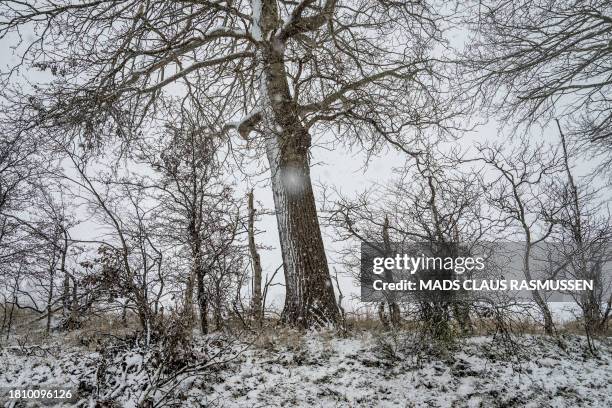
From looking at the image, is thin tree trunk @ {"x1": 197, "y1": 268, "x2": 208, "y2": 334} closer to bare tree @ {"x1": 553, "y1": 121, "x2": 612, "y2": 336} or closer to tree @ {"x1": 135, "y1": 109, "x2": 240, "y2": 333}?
tree @ {"x1": 135, "y1": 109, "x2": 240, "y2": 333}

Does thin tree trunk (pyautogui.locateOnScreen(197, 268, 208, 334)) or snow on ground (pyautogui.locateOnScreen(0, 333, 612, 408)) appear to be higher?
thin tree trunk (pyautogui.locateOnScreen(197, 268, 208, 334))

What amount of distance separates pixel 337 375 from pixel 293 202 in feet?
8.52

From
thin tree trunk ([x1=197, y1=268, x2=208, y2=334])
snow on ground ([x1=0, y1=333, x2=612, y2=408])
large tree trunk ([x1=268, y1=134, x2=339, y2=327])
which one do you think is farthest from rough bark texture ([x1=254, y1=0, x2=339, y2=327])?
thin tree trunk ([x1=197, y1=268, x2=208, y2=334])

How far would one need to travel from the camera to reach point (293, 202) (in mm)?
5281

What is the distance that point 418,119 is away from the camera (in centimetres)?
588

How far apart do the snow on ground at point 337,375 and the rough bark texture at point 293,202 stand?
2.45 feet

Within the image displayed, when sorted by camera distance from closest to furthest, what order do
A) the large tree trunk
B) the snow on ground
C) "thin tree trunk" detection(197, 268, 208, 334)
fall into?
the snow on ground
"thin tree trunk" detection(197, 268, 208, 334)
the large tree trunk

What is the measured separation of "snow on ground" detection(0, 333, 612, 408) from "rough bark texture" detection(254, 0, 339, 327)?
0.75 metres

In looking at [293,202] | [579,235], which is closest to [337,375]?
[293,202]

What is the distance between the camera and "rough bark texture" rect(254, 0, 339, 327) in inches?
192

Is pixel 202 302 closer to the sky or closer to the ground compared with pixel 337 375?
closer to the sky

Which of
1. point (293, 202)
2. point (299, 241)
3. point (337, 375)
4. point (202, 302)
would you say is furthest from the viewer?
point (293, 202)

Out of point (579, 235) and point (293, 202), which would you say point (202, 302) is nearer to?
point (293, 202)

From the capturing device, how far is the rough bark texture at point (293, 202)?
488cm
